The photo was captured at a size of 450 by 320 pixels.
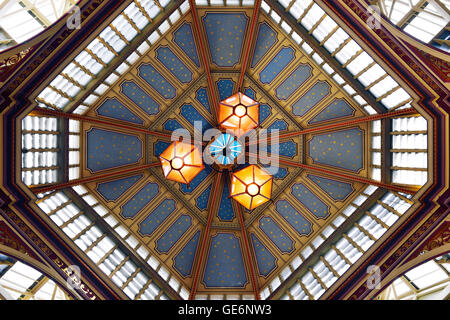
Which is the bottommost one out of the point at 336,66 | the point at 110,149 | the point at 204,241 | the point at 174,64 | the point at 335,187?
the point at 204,241

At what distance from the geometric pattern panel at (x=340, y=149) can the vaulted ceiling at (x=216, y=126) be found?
0.15 ft

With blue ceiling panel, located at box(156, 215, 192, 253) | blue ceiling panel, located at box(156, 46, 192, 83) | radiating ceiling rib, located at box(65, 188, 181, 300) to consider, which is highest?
blue ceiling panel, located at box(156, 46, 192, 83)

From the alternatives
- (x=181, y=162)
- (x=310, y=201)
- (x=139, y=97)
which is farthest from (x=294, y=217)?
(x=139, y=97)

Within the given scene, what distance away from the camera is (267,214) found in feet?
47.9

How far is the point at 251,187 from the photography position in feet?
33.4

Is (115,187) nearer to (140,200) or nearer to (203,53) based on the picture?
(140,200)

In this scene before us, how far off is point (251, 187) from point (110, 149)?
7183 mm

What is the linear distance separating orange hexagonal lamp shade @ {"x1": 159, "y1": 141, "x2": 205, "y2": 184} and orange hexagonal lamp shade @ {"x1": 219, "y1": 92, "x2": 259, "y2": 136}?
1.57 meters

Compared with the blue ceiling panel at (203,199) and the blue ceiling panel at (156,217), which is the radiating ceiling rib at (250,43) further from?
the blue ceiling panel at (156,217)

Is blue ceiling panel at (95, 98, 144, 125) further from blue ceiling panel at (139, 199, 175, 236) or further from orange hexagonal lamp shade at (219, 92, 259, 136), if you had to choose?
orange hexagonal lamp shade at (219, 92, 259, 136)

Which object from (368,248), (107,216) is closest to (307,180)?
(368,248)

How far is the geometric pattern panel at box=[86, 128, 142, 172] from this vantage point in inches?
521

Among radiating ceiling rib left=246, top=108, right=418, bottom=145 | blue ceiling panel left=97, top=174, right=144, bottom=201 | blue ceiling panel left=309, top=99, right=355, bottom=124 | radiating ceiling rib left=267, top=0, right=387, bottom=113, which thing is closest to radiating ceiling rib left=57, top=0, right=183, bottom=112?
blue ceiling panel left=97, top=174, right=144, bottom=201
